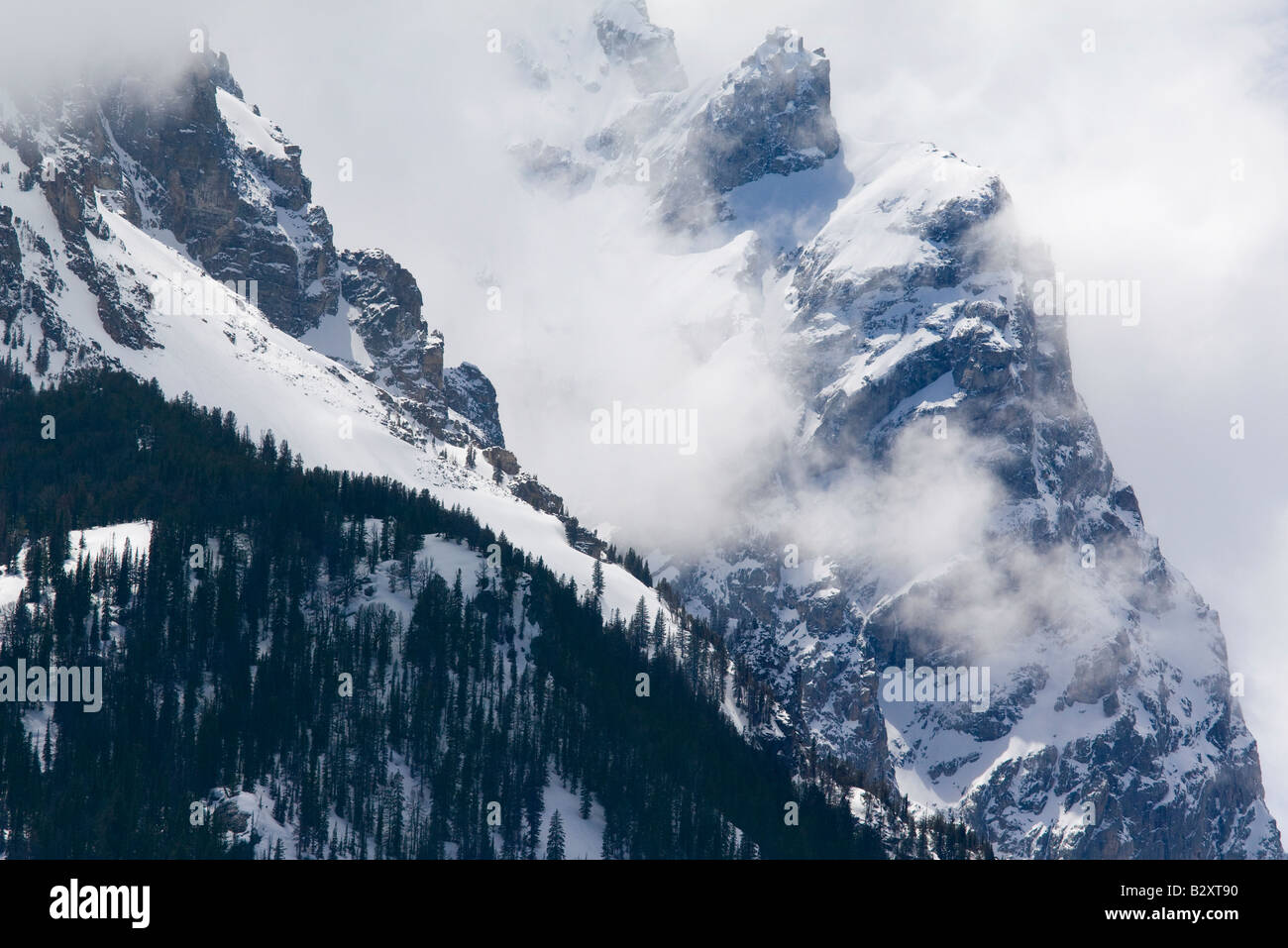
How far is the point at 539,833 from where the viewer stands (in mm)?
198000
